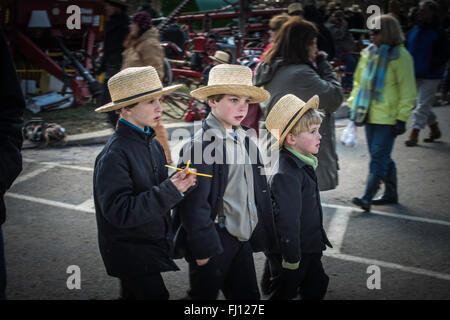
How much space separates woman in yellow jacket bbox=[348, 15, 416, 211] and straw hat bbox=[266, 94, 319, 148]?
6.25 feet

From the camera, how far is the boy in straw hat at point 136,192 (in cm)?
220

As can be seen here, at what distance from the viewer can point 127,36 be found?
19.9ft

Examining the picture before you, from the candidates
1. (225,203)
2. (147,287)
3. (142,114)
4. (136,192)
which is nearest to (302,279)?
(225,203)

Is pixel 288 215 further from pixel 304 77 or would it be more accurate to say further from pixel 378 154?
pixel 378 154

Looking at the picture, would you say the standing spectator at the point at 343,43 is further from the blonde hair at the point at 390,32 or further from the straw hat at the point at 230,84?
the straw hat at the point at 230,84

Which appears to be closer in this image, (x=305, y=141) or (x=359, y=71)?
(x=305, y=141)

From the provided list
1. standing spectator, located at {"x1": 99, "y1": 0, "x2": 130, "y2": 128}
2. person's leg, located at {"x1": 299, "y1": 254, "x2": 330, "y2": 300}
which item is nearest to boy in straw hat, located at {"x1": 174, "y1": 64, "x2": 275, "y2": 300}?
person's leg, located at {"x1": 299, "y1": 254, "x2": 330, "y2": 300}

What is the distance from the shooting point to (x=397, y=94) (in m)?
4.43

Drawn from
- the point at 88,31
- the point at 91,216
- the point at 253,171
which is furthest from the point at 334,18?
the point at 253,171

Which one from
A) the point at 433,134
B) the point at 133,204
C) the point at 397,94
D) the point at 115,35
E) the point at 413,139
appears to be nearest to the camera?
the point at 133,204

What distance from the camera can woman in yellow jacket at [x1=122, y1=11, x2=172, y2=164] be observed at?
18.4 ft

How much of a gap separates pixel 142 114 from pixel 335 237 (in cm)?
247

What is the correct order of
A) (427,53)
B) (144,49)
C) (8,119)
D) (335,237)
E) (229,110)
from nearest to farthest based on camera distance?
(8,119) < (229,110) < (335,237) < (144,49) < (427,53)

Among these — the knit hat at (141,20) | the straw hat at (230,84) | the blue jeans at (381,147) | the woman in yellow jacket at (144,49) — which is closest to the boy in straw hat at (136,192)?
the straw hat at (230,84)
